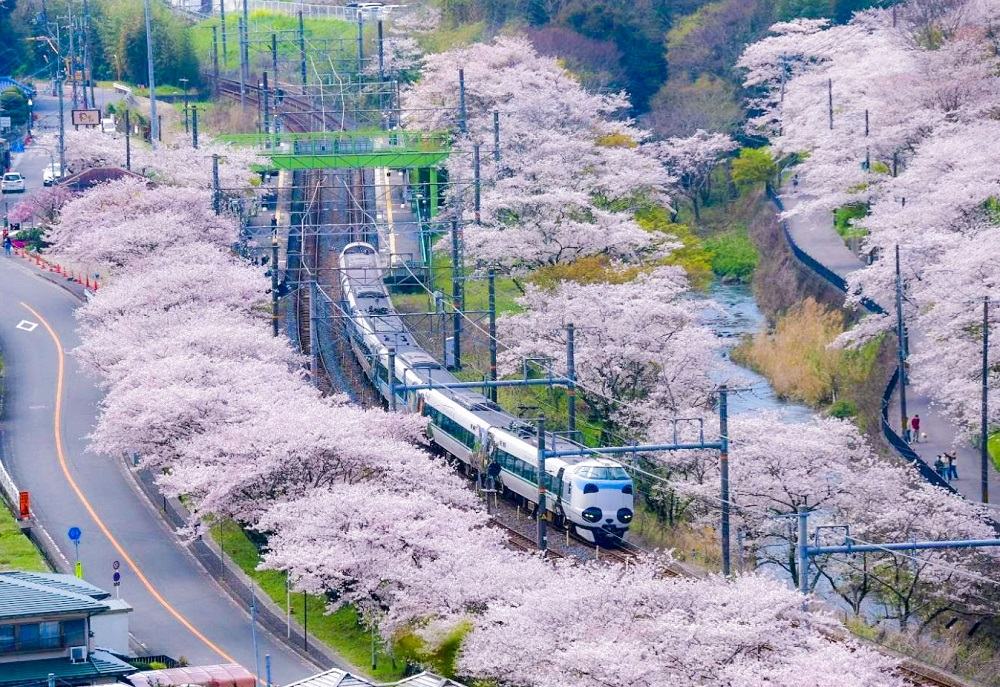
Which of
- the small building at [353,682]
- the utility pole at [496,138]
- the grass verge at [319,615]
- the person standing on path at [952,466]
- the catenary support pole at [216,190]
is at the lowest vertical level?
the grass verge at [319,615]

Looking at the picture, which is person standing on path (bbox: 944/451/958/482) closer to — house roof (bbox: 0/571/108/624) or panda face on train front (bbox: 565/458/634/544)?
panda face on train front (bbox: 565/458/634/544)

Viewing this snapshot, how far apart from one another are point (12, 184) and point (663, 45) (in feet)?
78.9

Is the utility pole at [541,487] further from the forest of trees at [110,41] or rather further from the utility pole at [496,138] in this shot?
the forest of trees at [110,41]

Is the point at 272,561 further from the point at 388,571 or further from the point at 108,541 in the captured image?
the point at 108,541

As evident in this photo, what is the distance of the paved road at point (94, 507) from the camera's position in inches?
1177

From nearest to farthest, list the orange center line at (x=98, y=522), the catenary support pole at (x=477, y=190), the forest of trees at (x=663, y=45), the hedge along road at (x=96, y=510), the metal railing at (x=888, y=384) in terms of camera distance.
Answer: the hedge along road at (x=96, y=510)
the orange center line at (x=98, y=522)
the metal railing at (x=888, y=384)
the catenary support pole at (x=477, y=190)
the forest of trees at (x=663, y=45)

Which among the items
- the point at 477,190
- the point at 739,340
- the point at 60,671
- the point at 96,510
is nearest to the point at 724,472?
the point at 60,671

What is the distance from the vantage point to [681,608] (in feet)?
80.2

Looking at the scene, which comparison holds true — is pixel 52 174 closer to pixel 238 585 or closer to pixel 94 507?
pixel 94 507

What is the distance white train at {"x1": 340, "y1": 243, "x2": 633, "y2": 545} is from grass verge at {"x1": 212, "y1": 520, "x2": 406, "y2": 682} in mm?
4005

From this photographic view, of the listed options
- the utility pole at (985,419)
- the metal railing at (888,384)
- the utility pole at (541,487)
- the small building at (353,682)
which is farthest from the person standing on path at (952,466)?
the small building at (353,682)

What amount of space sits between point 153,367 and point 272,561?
9.60 m

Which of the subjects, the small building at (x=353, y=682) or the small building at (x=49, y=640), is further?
the small building at (x=49, y=640)

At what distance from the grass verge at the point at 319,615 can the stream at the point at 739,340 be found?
10.2m
